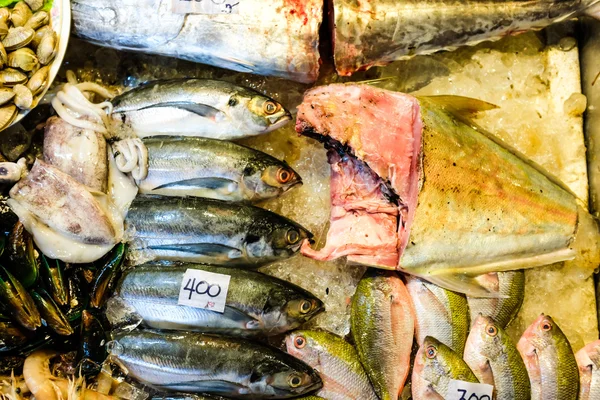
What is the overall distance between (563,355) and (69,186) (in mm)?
2321

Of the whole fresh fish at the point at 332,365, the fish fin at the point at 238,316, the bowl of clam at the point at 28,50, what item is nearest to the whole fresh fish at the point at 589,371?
the whole fresh fish at the point at 332,365

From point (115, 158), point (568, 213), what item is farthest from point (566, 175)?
point (115, 158)

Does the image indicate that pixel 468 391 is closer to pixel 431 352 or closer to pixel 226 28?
pixel 431 352

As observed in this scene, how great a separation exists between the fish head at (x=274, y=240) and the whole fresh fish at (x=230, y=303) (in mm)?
106

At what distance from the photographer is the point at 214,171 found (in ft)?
9.07

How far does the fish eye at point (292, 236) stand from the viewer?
268cm

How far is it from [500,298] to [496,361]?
29cm

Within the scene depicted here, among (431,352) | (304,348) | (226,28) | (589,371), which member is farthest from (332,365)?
(226,28)

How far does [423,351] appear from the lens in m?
2.58

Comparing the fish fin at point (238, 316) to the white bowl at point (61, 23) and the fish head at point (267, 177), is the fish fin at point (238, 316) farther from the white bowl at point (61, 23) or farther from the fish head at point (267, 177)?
the white bowl at point (61, 23)

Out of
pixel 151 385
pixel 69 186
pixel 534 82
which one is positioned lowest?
pixel 151 385

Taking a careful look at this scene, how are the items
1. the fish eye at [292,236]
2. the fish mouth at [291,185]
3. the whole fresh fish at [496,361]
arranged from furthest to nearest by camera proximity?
the fish mouth at [291,185]
the fish eye at [292,236]
the whole fresh fish at [496,361]

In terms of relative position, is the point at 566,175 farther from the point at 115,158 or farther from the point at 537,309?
the point at 115,158

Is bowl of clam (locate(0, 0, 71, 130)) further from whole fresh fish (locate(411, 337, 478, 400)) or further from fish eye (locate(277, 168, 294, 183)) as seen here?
whole fresh fish (locate(411, 337, 478, 400))
